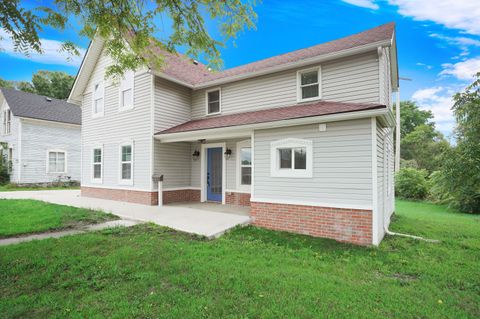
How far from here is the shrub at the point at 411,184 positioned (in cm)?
1731

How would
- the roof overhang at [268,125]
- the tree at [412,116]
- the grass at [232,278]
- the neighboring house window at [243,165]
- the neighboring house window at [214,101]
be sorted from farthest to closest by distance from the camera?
the tree at [412,116], the neighboring house window at [214,101], the neighboring house window at [243,165], the roof overhang at [268,125], the grass at [232,278]

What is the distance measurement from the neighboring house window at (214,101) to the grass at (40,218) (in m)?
5.85

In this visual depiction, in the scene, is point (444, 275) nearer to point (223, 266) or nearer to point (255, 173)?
point (223, 266)

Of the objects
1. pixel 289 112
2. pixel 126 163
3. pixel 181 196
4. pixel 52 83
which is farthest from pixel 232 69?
pixel 52 83

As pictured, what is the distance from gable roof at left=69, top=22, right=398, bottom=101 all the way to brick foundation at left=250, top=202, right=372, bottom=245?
4.60 m

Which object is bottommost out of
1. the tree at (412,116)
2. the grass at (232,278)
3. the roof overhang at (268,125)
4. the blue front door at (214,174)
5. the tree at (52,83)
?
the grass at (232,278)

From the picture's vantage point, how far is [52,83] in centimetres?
3566

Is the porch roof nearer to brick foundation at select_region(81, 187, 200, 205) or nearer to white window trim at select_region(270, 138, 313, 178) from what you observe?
white window trim at select_region(270, 138, 313, 178)

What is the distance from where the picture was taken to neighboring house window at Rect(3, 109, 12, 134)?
756 inches

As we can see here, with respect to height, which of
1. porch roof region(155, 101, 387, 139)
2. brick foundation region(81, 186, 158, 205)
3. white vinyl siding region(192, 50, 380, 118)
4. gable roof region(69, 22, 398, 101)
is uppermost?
gable roof region(69, 22, 398, 101)

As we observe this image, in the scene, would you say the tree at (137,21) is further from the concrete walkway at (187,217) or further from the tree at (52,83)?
the tree at (52,83)

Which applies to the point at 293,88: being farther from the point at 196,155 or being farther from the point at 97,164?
the point at 97,164

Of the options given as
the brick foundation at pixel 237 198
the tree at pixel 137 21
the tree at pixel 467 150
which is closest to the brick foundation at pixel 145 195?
the brick foundation at pixel 237 198

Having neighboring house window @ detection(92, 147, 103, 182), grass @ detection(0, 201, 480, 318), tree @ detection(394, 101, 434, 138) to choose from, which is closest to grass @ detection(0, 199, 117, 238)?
grass @ detection(0, 201, 480, 318)
